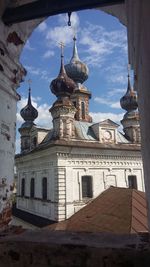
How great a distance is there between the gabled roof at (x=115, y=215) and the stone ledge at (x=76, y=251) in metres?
5.84

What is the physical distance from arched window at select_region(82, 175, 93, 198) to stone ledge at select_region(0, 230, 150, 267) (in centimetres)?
1511

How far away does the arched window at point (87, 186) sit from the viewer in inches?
661

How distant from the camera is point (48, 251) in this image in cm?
170

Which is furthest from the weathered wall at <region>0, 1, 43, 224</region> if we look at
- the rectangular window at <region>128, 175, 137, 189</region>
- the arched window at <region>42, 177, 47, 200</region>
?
the rectangular window at <region>128, 175, 137, 189</region>

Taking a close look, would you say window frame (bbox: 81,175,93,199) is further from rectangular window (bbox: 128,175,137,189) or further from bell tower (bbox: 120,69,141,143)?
bell tower (bbox: 120,69,141,143)

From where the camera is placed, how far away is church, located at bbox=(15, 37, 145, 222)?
15656mm

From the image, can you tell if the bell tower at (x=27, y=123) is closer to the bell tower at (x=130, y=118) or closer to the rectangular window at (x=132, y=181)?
the bell tower at (x=130, y=118)

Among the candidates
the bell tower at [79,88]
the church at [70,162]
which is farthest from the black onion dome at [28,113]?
the bell tower at [79,88]

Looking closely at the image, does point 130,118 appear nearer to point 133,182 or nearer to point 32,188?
point 133,182

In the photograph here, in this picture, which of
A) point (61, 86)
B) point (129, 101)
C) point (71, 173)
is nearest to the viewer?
point (71, 173)

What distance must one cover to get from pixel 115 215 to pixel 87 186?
336 inches

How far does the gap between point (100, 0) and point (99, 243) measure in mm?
2307

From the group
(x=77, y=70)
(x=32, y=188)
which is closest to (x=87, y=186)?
(x=32, y=188)

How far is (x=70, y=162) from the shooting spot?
16031 millimetres
